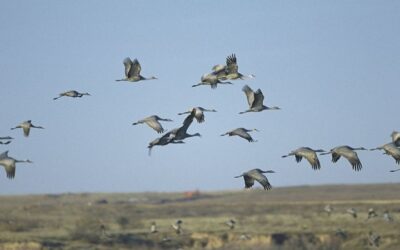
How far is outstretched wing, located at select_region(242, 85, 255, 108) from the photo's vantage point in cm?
3322

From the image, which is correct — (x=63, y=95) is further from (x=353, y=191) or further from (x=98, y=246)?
(x=353, y=191)

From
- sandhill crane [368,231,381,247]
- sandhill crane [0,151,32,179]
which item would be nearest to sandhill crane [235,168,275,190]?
sandhill crane [0,151,32,179]

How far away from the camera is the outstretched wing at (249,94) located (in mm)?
33219

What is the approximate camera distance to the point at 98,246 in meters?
65.2

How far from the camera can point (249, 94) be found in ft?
110

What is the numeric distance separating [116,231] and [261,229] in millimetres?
11440

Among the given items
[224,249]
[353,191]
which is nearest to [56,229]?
[224,249]

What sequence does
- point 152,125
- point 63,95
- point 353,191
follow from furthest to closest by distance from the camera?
point 353,191
point 63,95
point 152,125

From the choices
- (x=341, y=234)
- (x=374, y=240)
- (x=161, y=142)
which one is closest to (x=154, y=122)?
(x=161, y=142)

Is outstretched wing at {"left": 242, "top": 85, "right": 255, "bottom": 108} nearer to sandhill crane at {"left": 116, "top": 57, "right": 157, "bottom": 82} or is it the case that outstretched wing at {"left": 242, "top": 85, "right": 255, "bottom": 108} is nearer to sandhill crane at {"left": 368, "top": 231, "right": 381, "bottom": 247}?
sandhill crane at {"left": 116, "top": 57, "right": 157, "bottom": 82}

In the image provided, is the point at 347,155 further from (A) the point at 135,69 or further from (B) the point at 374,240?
(B) the point at 374,240

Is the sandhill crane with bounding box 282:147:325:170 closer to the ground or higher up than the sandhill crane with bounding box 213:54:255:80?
closer to the ground

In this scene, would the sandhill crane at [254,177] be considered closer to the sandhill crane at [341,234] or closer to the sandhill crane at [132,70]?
the sandhill crane at [132,70]

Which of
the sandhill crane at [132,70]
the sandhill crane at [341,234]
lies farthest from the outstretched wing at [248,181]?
the sandhill crane at [341,234]
